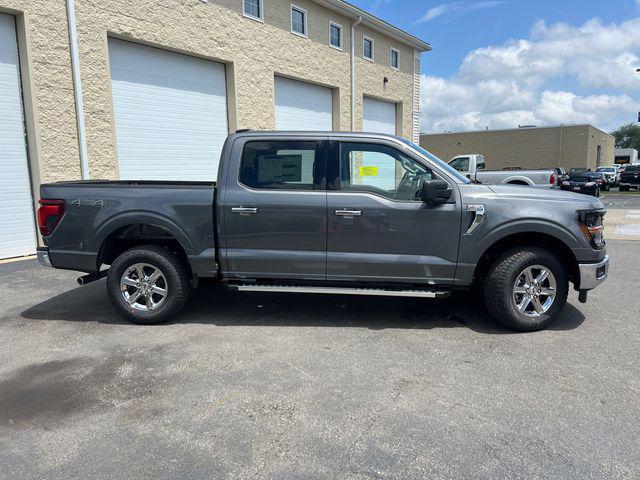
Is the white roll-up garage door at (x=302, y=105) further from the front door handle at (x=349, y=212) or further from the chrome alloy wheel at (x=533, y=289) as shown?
the chrome alloy wheel at (x=533, y=289)

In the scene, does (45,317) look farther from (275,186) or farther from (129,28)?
(129,28)

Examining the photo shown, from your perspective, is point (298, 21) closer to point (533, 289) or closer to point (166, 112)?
point (166, 112)

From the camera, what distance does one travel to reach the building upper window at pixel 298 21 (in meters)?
15.2

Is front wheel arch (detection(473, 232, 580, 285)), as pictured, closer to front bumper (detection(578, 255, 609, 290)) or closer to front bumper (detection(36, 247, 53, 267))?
front bumper (detection(578, 255, 609, 290))

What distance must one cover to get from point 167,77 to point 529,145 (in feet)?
133

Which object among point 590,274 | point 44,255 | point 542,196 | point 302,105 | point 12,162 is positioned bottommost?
point 590,274

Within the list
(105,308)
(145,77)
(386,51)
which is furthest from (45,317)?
(386,51)

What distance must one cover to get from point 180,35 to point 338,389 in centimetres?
1057

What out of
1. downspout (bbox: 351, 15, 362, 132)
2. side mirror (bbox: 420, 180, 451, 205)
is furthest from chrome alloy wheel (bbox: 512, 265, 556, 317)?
downspout (bbox: 351, 15, 362, 132)

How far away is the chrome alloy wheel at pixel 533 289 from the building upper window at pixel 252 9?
1167 cm

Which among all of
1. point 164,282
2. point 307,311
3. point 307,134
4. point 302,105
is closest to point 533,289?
point 307,311

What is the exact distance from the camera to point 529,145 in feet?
145

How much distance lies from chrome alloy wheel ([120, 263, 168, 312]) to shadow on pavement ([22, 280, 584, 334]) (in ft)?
1.13

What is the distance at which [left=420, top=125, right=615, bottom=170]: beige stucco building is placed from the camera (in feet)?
141
